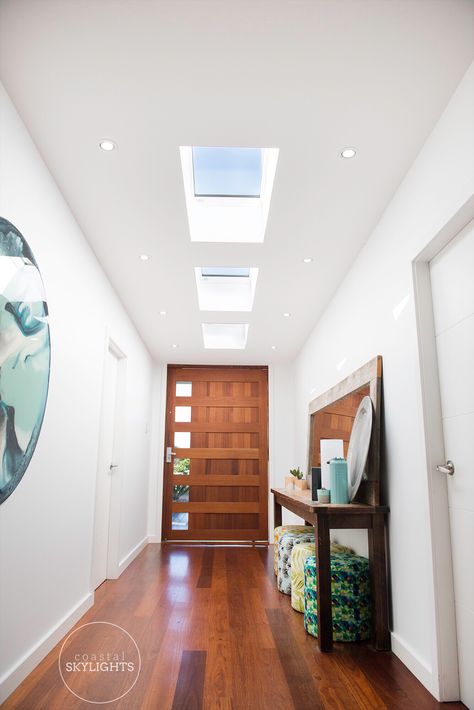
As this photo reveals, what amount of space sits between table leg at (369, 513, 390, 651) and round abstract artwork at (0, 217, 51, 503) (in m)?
1.80

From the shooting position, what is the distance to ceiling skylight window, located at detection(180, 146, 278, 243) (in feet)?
9.68

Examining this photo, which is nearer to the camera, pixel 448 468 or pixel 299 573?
pixel 448 468

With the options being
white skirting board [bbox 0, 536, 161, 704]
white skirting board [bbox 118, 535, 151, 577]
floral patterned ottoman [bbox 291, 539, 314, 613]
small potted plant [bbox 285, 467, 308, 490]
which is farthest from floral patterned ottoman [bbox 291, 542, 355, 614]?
white skirting board [bbox 118, 535, 151, 577]

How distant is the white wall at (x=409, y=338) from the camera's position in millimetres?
2041

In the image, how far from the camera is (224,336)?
610 centimetres

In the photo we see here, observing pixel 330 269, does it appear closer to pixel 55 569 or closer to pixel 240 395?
pixel 55 569

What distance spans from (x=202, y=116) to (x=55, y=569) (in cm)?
237

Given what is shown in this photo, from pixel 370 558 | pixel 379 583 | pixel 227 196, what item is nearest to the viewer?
pixel 379 583

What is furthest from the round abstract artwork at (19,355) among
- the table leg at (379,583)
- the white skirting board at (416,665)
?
the white skirting board at (416,665)

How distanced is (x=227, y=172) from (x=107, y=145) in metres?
0.95

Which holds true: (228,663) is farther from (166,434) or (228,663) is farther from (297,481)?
(166,434)

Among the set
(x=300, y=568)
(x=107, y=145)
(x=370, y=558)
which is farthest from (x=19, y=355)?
(x=300, y=568)

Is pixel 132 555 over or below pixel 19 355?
below

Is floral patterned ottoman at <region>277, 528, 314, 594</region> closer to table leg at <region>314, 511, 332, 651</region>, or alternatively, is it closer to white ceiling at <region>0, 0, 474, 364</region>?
table leg at <region>314, 511, 332, 651</region>
